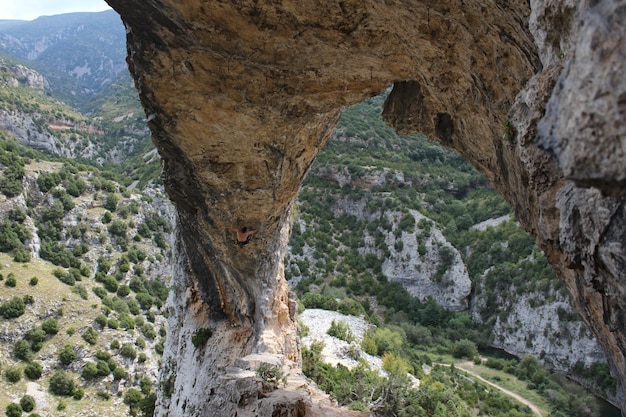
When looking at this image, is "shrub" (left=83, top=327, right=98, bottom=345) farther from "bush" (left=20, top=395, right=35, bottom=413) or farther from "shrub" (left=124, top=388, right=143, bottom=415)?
"bush" (left=20, top=395, right=35, bottom=413)

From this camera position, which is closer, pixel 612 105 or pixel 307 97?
pixel 612 105

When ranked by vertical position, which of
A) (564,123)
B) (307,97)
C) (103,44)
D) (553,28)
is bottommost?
(564,123)

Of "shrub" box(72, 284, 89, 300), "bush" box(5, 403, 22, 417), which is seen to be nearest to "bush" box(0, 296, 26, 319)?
"shrub" box(72, 284, 89, 300)

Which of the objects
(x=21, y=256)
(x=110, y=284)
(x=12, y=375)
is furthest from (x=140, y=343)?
(x=21, y=256)

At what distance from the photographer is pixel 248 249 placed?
12.6m

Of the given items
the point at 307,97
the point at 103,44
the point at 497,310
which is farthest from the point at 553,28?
the point at 103,44

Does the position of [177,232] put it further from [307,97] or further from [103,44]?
[103,44]

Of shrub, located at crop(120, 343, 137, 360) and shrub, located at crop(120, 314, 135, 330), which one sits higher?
shrub, located at crop(120, 314, 135, 330)

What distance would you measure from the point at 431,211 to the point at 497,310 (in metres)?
13.4

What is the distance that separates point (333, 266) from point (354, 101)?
34.1 meters

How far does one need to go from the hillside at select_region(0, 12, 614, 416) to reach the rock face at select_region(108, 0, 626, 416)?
927 cm

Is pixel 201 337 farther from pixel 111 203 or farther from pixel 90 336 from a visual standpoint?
pixel 111 203

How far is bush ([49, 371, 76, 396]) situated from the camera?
2708 centimetres

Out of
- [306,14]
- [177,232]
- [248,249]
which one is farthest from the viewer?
[177,232]
